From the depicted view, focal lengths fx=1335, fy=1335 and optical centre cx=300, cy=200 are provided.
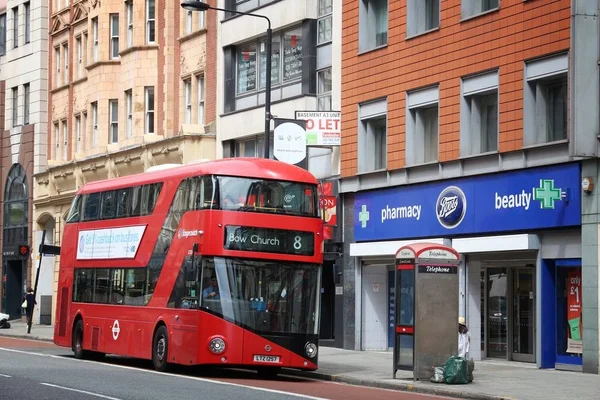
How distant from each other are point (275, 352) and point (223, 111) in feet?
63.4

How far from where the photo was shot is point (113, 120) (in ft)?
176

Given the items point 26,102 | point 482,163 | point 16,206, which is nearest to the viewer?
point 482,163

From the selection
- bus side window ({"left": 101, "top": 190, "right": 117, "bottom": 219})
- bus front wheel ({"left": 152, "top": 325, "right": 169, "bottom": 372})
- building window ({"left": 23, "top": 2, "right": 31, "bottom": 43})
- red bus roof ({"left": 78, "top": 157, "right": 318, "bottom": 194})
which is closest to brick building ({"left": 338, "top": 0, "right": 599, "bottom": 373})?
red bus roof ({"left": 78, "top": 157, "right": 318, "bottom": 194})

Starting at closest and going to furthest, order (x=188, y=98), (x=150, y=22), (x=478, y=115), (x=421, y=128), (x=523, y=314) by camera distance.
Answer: (x=523, y=314), (x=478, y=115), (x=421, y=128), (x=188, y=98), (x=150, y=22)

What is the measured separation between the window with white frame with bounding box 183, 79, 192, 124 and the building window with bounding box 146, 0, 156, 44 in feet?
11.4

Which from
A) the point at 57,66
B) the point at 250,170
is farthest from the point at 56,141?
the point at 250,170

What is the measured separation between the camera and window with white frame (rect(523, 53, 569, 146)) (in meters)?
28.9

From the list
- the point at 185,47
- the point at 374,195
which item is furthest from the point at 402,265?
the point at 185,47

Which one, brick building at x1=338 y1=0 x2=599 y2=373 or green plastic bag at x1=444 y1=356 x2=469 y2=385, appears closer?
green plastic bag at x1=444 y1=356 x2=469 y2=385

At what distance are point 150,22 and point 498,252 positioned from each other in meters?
23.2

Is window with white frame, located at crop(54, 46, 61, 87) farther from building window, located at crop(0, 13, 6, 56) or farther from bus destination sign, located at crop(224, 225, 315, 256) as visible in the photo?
bus destination sign, located at crop(224, 225, 315, 256)

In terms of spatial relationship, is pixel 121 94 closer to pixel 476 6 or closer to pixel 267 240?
pixel 476 6

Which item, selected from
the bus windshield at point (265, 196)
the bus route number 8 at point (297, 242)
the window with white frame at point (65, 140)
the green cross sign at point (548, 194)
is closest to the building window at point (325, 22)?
the green cross sign at point (548, 194)

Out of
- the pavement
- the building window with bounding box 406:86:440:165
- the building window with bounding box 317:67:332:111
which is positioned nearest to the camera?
the pavement
